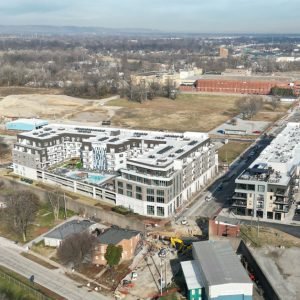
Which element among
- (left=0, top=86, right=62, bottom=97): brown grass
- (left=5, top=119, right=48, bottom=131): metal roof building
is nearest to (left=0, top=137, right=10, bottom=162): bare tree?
(left=5, top=119, right=48, bottom=131): metal roof building

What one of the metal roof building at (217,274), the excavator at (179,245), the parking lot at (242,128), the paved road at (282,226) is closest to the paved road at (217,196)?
the paved road at (282,226)

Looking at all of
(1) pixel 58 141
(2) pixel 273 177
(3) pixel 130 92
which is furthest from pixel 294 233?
(3) pixel 130 92

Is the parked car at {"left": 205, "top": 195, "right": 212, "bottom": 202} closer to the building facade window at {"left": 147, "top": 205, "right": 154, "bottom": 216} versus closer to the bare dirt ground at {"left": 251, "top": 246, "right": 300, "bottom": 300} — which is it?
the building facade window at {"left": 147, "top": 205, "right": 154, "bottom": 216}

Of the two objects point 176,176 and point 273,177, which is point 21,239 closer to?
point 176,176

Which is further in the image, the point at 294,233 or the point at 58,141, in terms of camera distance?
the point at 58,141

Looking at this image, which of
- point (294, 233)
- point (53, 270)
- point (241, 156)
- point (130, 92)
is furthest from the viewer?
point (130, 92)

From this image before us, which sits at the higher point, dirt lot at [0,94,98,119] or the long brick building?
the long brick building
